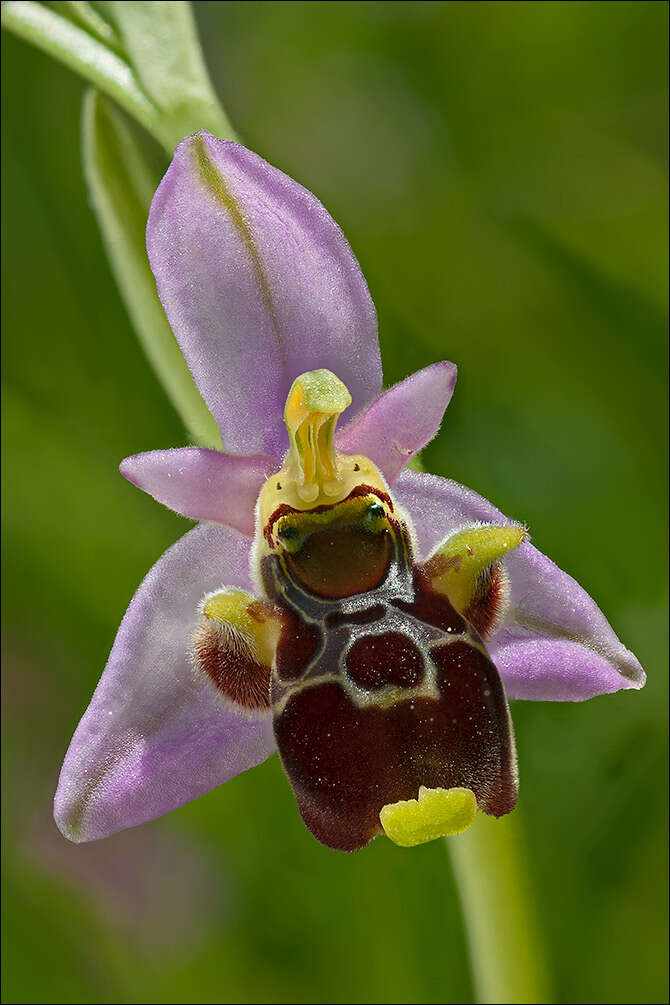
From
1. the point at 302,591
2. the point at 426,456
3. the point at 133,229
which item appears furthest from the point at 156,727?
the point at 426,456

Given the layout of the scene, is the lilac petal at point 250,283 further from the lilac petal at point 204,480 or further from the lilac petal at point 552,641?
the lilac petal at point 552,641

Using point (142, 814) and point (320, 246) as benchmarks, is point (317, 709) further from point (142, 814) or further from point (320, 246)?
point (320, 246)

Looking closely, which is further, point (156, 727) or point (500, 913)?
point (500, 913)

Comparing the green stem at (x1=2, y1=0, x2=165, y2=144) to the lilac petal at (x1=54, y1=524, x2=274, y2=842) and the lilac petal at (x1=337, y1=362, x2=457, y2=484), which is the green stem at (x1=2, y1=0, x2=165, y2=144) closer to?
the lilac petal at (x1=337, y1=362, x2=457, y2=484)

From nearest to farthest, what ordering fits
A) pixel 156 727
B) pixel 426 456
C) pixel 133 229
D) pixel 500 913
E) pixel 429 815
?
pixel 429 815 < pixel 156 727 < pixel 133 229 < pixel 500 913 < pixel 426 456

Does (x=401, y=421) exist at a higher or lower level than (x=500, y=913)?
higher

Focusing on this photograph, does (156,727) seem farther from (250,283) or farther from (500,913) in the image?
(500,913)
